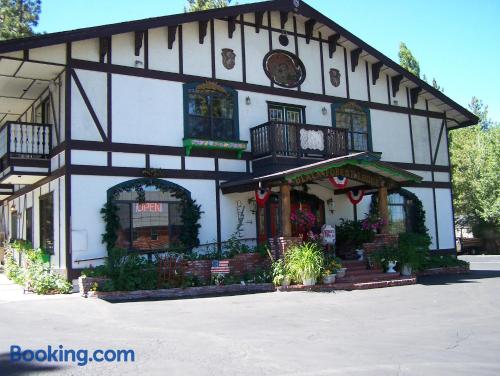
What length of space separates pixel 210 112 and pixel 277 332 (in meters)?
10.2

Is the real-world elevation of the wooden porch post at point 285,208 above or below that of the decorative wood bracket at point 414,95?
below

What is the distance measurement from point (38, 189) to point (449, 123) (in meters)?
18.2

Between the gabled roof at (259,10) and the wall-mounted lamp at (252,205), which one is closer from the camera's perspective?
the gabled roof at (259,10)

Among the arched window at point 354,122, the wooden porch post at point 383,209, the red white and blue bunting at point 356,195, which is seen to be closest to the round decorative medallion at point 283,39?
the arched window at point 354,122

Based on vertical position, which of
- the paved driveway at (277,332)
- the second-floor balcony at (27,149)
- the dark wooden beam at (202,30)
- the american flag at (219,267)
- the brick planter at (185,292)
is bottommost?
the paved driveway at (277,332)

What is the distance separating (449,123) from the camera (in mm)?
25234

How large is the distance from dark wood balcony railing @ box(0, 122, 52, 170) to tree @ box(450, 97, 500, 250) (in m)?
27.7

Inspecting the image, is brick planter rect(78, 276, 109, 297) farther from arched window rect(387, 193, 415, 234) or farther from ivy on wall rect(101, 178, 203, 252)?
arched window rect(387, 193, 415, 234)

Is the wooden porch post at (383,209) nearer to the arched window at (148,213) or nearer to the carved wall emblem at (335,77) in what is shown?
the carved wall emblem at (335,77)

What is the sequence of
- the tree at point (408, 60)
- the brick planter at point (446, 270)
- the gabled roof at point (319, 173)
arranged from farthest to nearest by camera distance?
the tree at point (408, 60) < the brick planter at point (446, 270) < the gabled roof at point (319, 173)

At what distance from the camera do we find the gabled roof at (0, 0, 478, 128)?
14375 mm

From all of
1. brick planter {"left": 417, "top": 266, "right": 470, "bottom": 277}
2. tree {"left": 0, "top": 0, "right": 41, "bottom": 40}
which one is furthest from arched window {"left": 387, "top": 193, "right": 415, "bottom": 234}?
tree {"left": 0, "top": 0, "right": 41, "bottom": 40}

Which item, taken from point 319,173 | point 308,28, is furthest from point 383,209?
point 308,28

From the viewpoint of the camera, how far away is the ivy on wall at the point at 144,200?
1516 centimetres
